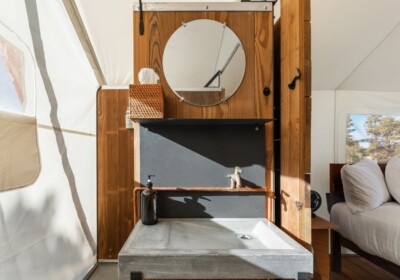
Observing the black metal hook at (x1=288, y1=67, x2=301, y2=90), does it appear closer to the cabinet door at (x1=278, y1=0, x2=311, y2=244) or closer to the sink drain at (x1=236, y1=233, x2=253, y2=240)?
the cabinet door at (x1=278, y1=0, x2=311, y2=244)

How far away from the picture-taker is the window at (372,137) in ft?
8.44

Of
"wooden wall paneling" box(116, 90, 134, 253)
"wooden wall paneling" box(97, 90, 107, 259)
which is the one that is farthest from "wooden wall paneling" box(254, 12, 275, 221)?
"wooden wall paneling" box(97, 90, 107, 259)

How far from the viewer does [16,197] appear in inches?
46.6

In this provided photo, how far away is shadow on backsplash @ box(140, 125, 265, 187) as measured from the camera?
1405 millimetres

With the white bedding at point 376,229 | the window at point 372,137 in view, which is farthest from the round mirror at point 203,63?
the window at point 372,137

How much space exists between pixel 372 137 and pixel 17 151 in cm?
332

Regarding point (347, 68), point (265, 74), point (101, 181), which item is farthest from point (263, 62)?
point (101, 181)

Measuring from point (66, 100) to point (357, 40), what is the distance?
2.67 meters

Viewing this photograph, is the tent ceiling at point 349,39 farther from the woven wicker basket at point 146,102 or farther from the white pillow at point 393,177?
the woven wicker basket at point 146,102

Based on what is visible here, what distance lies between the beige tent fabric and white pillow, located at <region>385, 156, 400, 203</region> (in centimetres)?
299

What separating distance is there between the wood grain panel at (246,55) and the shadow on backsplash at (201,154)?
98 millimetres

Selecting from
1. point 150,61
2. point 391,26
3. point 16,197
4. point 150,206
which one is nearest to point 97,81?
point 150,61

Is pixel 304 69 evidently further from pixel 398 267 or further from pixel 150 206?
pixel 398 267

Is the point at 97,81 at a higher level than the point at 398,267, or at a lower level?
higher
